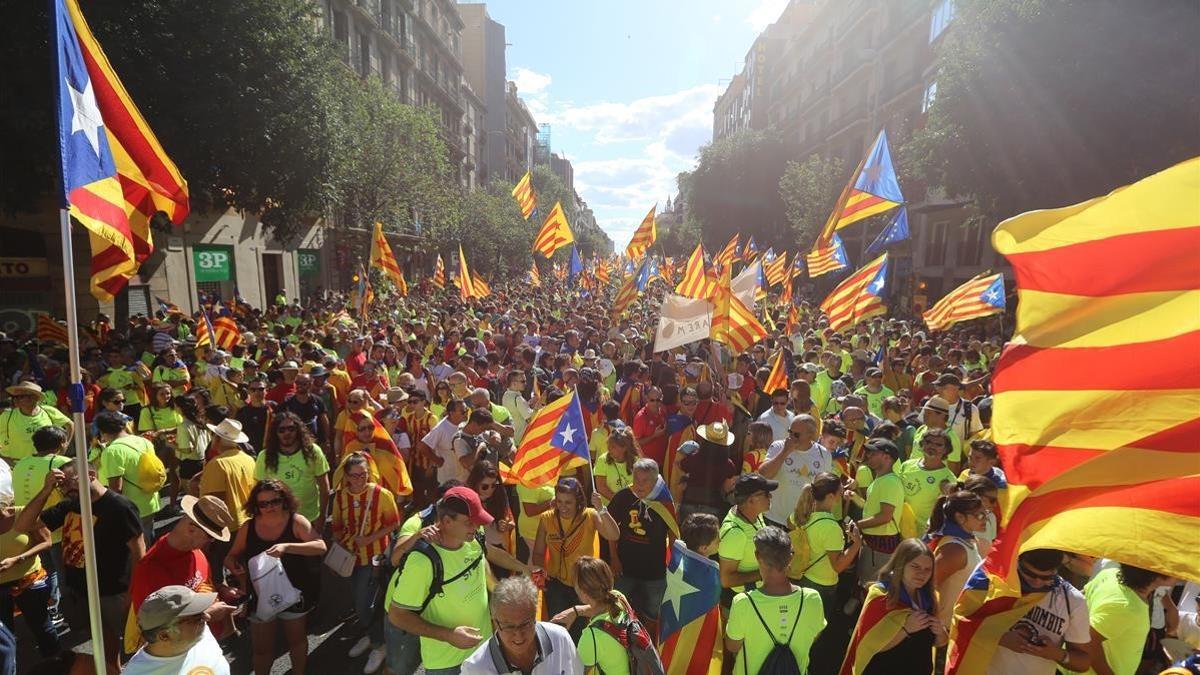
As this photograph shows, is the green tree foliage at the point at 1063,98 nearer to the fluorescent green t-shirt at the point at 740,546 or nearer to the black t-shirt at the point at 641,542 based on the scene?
the fluorescent green t-shirt at the point at 740,546

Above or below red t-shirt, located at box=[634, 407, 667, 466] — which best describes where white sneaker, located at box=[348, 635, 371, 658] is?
below

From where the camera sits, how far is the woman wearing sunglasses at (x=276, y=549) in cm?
357

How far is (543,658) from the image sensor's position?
245 centimetres

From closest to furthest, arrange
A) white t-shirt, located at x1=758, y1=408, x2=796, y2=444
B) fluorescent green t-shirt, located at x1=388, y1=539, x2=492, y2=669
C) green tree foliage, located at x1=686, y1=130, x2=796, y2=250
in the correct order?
1. fluorescent green t-shirt, located at x1=388, y1=539, x2=492, y2=669
2. white t-shirt, located at x1=758, y1=408, x2=796, y2=444
3. green tree foliage, located at x1=686, y1=130, x2=796, y2=250

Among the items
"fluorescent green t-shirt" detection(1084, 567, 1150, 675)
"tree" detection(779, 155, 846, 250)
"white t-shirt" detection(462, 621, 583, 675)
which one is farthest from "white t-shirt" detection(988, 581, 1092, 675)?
"tree" detection(779, 155, 846, 250)

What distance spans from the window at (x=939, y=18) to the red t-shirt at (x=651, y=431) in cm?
2777

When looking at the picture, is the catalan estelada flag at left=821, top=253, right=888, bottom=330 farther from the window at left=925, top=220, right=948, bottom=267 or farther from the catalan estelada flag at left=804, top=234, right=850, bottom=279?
the window at left=925, top=220, right=948, bottom=267

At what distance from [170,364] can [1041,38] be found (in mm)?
16946

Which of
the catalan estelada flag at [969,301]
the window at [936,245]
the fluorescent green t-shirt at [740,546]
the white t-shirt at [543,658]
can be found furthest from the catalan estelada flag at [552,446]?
the window at [936,245]

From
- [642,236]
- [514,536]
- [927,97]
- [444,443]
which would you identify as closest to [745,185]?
[927,97]

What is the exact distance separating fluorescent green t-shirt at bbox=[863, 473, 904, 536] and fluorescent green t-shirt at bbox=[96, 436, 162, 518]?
5.11 metres

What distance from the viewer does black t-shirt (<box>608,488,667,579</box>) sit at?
3.95m

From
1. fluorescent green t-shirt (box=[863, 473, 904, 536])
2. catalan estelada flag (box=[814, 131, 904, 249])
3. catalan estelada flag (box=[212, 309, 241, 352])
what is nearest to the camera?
fluorescent green t-shirt (box=[863, 473, 904, 536])

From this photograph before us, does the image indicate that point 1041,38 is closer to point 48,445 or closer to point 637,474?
point 637,474
